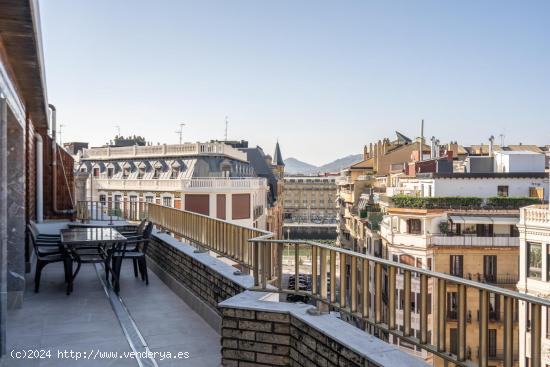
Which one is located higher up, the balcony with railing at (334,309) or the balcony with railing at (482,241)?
the balcony with railing at (334,309)

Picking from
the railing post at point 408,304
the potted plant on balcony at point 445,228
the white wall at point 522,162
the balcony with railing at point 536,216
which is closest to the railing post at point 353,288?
the railing post at point 408,304

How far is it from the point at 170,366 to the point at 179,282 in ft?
9.62

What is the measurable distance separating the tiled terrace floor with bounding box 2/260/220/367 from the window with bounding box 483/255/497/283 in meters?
26.3

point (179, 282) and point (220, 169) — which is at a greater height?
point (220, 169)

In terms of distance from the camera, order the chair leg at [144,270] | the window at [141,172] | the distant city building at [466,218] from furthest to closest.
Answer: the window at [141,172], the distant city building at [466,218], the chair leg at [144,270]

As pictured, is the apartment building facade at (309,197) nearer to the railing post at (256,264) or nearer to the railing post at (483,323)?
the railing post at (256,264)

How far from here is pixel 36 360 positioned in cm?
499

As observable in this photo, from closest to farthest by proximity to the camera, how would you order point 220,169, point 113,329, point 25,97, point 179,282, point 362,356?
point 362,356
point 113,329
point 179,282
point 25,97
point 220,169

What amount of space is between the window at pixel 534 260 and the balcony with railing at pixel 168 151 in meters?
26.0

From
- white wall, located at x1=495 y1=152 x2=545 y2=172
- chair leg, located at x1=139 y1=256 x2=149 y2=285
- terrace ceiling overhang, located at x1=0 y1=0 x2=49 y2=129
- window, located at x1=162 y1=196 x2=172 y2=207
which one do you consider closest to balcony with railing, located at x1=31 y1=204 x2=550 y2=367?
chair leg, located at x1=139 y1=256 x2=149 y2=285

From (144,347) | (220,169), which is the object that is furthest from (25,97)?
(220,169)

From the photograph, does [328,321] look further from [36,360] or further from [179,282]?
[179,282]

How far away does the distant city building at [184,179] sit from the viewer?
39.2 metres

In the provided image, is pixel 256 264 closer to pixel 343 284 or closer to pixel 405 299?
pixel 343 284
